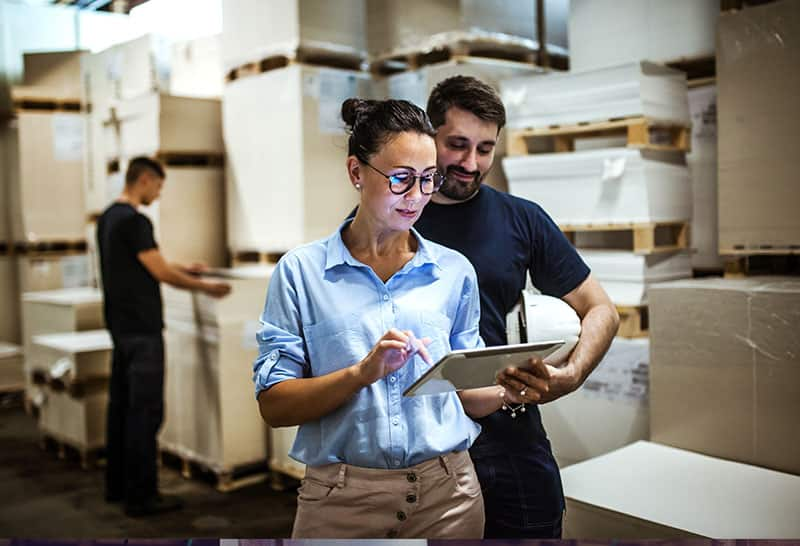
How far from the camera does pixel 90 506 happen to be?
4270mm

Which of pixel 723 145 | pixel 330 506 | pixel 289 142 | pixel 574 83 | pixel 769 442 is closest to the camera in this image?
pixel 330 506

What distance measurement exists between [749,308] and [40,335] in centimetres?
397

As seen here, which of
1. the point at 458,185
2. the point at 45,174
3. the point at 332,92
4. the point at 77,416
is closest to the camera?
the point at 458,185

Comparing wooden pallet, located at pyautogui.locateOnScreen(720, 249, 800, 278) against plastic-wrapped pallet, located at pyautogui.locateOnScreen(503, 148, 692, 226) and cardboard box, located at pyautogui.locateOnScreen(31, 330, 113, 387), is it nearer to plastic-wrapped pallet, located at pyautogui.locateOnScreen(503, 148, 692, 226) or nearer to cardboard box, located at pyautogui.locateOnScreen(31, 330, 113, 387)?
plastic-wrapped pallet, located at pyautogui.locateOnScreen(503, 148, 692, 226)

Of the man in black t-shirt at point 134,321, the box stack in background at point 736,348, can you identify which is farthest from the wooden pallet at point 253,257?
the box stack in background at point 736,348

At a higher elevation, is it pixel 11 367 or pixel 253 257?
pixel 253 257

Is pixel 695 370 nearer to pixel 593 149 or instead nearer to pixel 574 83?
pixel 593 149

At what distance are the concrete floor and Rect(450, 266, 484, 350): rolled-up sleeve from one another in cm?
159

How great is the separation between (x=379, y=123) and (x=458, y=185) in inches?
13.9

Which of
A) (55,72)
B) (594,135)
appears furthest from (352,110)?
(55,72)

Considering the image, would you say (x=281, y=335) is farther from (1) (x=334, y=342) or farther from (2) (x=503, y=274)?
(2) (x=503, y=274)

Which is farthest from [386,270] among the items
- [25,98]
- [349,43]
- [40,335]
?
[40,335]

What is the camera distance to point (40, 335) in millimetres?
4945

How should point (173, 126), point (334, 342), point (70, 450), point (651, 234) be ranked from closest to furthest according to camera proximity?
point (334, 342) → point (651, 234) → point (173, 126) → point (70, 450)
